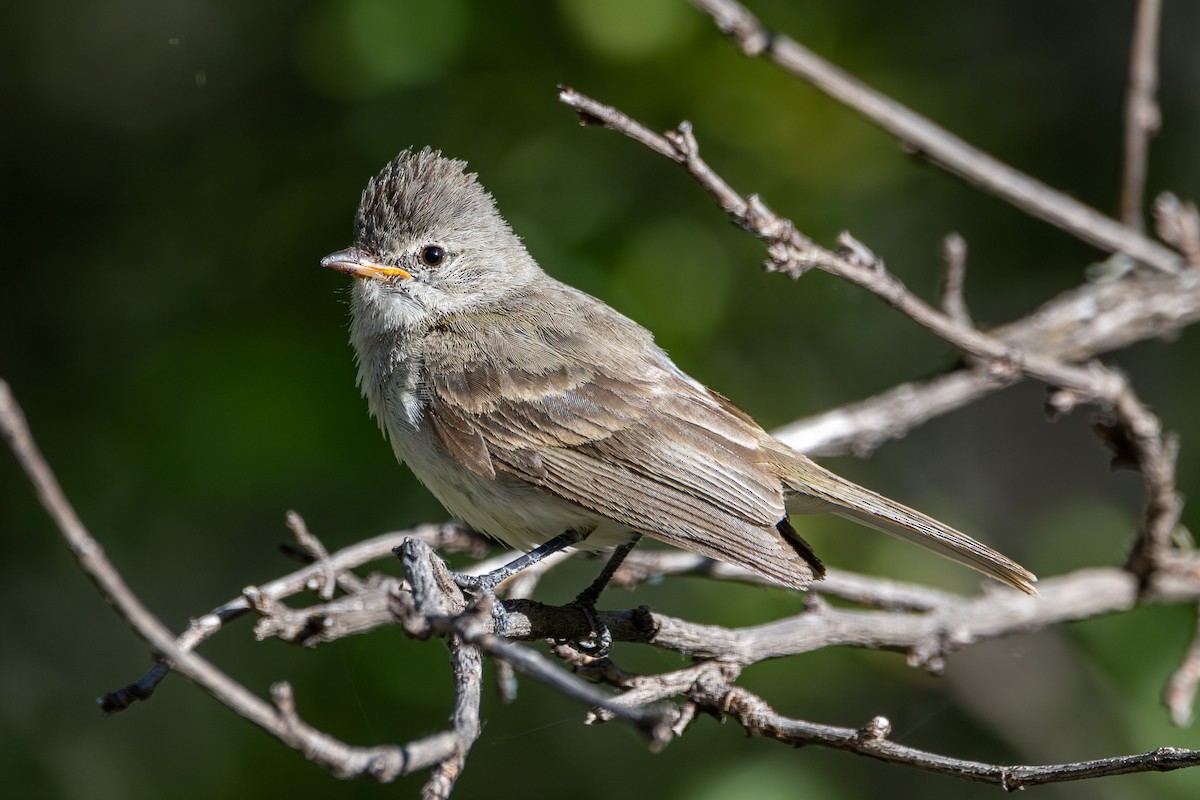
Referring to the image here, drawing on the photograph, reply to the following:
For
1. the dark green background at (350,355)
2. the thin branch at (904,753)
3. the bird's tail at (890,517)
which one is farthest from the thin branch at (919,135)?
the thin branch at (904,753)

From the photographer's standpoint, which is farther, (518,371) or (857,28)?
(857,28)

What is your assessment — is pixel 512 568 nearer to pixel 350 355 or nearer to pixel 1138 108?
pixel 350 355

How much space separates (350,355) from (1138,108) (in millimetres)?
2944

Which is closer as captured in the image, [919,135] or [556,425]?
[919,135]

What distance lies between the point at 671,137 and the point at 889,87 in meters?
2.51

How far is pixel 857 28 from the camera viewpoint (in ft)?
16.4

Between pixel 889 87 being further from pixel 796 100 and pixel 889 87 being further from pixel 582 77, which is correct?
pixel 582 77

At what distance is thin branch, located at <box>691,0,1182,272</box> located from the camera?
2.95 metres

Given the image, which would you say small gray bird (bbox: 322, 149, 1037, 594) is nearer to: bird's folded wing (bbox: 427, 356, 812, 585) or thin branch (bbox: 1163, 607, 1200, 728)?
bird's folded wing (bbox: 427, 356, 812, 585)

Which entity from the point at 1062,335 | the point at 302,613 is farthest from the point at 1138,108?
the point at 302,613

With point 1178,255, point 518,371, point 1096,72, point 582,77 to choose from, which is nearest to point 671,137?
point 518,371

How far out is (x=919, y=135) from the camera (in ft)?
11.0

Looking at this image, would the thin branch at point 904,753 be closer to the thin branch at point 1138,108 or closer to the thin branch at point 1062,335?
the thin branch at point 1062,335

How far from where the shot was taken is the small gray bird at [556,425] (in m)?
3.59
